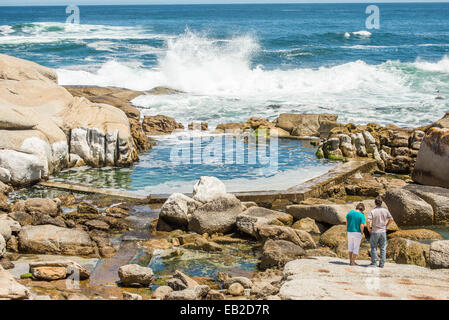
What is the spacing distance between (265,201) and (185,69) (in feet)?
84.5

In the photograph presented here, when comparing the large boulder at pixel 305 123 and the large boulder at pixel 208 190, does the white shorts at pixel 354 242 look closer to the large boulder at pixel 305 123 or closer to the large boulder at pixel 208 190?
the large boulder at pixel 208 190

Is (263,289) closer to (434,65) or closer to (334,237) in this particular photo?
(334,237)

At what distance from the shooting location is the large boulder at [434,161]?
14.7 metres

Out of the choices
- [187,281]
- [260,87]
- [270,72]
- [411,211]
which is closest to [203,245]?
[187,281]

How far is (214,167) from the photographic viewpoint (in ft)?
60.2

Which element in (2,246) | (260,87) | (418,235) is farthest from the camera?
(260,87)

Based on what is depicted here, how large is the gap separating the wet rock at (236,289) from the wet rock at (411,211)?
17.9 ft

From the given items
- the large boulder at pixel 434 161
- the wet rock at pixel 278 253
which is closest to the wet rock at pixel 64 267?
the wet rock at pixel 278 253

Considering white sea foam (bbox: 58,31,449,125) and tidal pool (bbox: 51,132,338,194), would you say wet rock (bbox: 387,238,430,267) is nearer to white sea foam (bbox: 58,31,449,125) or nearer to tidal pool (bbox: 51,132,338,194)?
tidal pool (bbox: 51,132,338,194)

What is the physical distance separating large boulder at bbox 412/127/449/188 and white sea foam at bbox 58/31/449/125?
11090 millimetres

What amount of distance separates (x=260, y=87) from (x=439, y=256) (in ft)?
93.5

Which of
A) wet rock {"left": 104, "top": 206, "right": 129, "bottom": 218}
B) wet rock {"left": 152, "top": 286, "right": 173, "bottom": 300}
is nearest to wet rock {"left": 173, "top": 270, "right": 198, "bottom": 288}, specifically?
wet rock {"left": 152, "top": 286, "right": 173, "bottom": 300}

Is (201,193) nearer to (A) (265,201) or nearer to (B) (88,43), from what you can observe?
(A) (265,201)

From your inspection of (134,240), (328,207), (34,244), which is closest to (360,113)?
(328,207)
